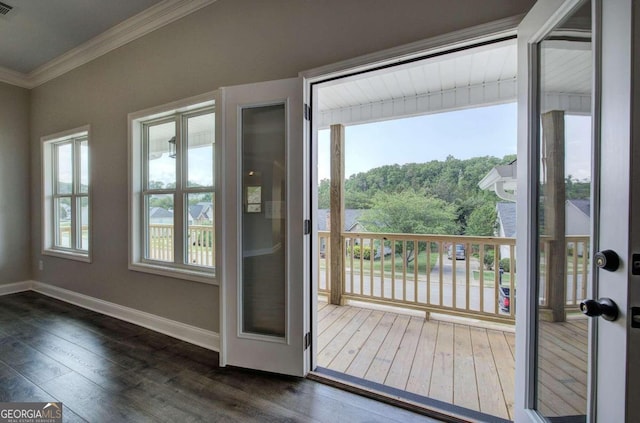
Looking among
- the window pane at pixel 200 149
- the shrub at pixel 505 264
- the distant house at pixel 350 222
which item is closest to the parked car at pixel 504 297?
the shrub at pixel 505 264

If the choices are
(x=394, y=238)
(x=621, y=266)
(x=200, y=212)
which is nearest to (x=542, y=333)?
(x=621, y=266)

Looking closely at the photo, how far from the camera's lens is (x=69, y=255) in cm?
371

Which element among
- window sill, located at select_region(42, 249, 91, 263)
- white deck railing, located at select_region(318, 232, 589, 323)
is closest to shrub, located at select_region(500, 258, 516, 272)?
white deck railing, located at select_region(318, 232, 589, 323)

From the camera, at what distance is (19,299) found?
12.5 feet

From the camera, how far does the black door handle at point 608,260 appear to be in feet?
2.97

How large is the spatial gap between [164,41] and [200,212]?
5.63 ft

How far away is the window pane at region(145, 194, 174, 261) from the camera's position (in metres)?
2.99

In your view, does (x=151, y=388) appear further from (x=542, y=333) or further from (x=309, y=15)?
(x=309, y=15)

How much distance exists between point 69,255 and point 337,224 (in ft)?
11.6

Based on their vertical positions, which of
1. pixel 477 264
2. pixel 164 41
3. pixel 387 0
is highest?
pixel 164 41

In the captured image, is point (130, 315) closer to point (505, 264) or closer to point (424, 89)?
point (505, 264)

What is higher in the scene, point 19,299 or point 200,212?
point 200,212

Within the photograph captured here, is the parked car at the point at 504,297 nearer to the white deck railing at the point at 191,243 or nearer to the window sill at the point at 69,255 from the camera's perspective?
the white deck railing at the point at 191,243

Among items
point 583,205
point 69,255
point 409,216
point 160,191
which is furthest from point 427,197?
point 69,255
